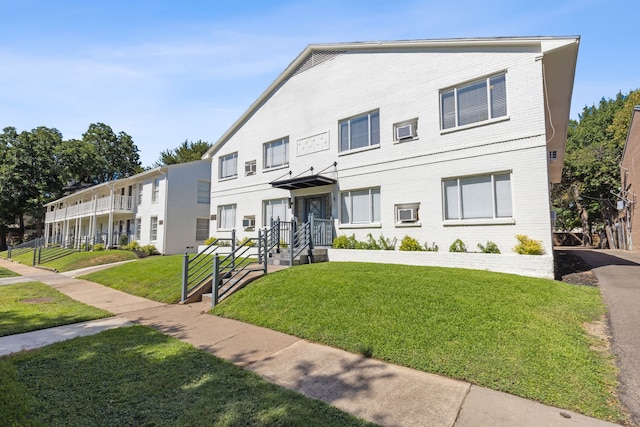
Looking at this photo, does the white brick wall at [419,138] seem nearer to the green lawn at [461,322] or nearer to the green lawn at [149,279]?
the green lawn at [461,322]

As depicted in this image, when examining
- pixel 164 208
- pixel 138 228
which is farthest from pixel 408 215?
pixel 138 228

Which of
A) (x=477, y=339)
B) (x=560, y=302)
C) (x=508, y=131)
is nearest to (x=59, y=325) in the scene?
(x=477, y=339)

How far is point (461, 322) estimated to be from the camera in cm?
531

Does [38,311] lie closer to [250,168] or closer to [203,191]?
[250,168]

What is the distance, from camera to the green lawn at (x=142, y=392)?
3.19 m

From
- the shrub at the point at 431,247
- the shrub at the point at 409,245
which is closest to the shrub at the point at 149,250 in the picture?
the shrub at the point at 409,245

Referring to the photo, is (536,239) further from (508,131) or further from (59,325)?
(59,325)

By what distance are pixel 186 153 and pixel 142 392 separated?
44138mm

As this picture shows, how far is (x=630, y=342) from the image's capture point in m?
4.61

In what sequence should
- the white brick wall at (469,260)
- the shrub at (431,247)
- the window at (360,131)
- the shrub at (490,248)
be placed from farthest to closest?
the window at (360,131)
the shrub at (431,247)
the shrub at (490,248)
the white brick wall at (469,260)

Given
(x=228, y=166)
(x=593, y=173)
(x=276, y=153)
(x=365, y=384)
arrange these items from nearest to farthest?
(x=365, y=384)
(x=276, y=153)
(x=228, y=166)
(x=593, y=173)

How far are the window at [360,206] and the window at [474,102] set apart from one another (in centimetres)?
363

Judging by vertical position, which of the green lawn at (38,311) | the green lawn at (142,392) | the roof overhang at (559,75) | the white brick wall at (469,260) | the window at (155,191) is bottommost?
the green lawn at (38,311)

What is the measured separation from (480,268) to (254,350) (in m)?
6.94
